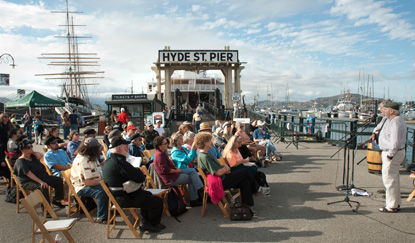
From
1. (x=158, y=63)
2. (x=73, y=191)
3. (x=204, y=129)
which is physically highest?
(x=158, y=63)

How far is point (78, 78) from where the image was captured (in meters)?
58.8

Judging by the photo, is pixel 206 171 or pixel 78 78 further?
pixel 78 78

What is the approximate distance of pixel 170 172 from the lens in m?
4.95

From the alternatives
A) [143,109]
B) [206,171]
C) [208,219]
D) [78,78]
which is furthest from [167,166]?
[78,78]

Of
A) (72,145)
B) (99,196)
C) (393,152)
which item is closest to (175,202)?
(99,196)

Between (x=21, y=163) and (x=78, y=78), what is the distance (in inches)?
2326

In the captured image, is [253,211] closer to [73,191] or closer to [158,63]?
[73,191]

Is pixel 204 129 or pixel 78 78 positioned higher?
pixel 78 78

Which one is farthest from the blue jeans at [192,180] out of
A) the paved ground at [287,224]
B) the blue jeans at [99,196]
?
the blue jeans at [99,196]

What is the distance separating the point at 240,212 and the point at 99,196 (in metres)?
2.23

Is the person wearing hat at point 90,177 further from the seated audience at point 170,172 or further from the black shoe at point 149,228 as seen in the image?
the seated audience at point 170,172

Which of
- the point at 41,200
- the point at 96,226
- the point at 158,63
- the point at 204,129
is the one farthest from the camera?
the point at 158,63

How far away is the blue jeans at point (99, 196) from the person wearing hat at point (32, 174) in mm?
867

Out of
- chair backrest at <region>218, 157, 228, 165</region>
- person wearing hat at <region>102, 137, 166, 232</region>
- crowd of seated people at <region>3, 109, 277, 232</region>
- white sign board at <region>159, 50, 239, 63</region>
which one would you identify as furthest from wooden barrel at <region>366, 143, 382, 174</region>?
white sign board at <region>159, 50, 239, 63</region>
